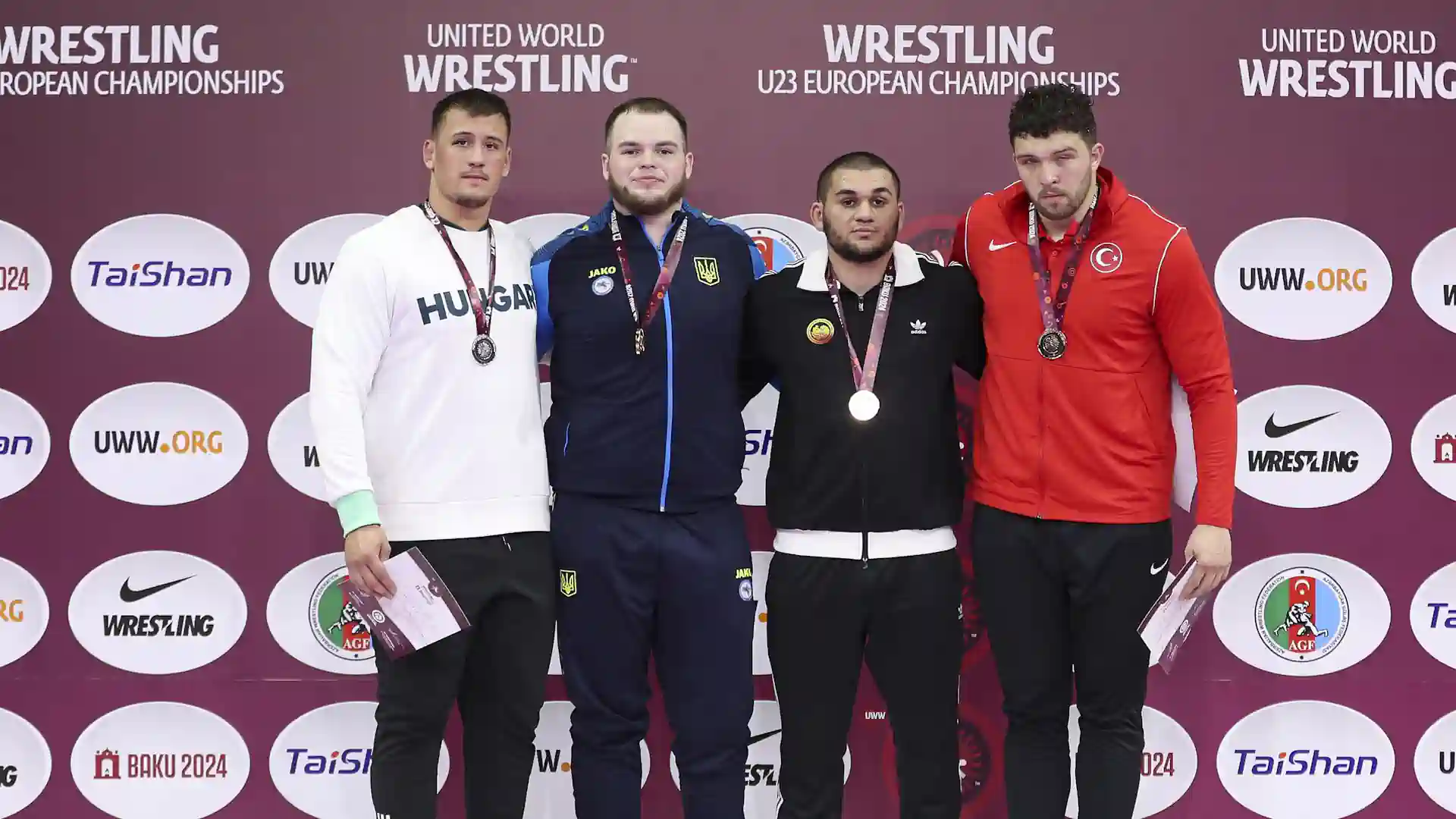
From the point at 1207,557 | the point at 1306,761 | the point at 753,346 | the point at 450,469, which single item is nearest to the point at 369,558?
the point at 450,469

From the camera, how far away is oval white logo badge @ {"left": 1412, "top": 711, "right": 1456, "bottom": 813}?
3209mm

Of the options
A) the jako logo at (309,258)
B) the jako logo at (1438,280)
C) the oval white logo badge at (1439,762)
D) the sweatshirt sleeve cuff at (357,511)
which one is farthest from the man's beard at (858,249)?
the oval white logo badge at (1439,762)

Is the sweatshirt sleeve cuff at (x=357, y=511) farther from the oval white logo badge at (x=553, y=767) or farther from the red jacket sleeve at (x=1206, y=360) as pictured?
the red jacket sleeve at (x=1206, y=360)

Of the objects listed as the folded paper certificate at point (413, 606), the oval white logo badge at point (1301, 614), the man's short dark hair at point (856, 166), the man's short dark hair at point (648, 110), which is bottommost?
the oval white logo badge at point (1301, 614)

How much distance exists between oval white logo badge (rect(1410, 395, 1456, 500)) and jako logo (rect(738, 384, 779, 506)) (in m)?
1.86

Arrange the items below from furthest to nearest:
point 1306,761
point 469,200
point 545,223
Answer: point 1306,761
point 545,223
point 469,200

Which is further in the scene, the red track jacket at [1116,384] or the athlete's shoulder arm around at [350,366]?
the red track jacket at [1116,384]

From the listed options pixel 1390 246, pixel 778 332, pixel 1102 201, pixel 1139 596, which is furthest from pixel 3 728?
pixel 1390 246

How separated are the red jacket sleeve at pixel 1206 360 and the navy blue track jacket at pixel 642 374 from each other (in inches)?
39.5

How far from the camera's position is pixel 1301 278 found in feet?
10.3

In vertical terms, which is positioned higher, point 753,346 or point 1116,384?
point 753,346

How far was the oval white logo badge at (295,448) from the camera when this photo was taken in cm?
314

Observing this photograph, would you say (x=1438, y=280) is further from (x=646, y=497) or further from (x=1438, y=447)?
(x=646, y=497)

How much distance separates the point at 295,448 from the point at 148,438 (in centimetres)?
41
